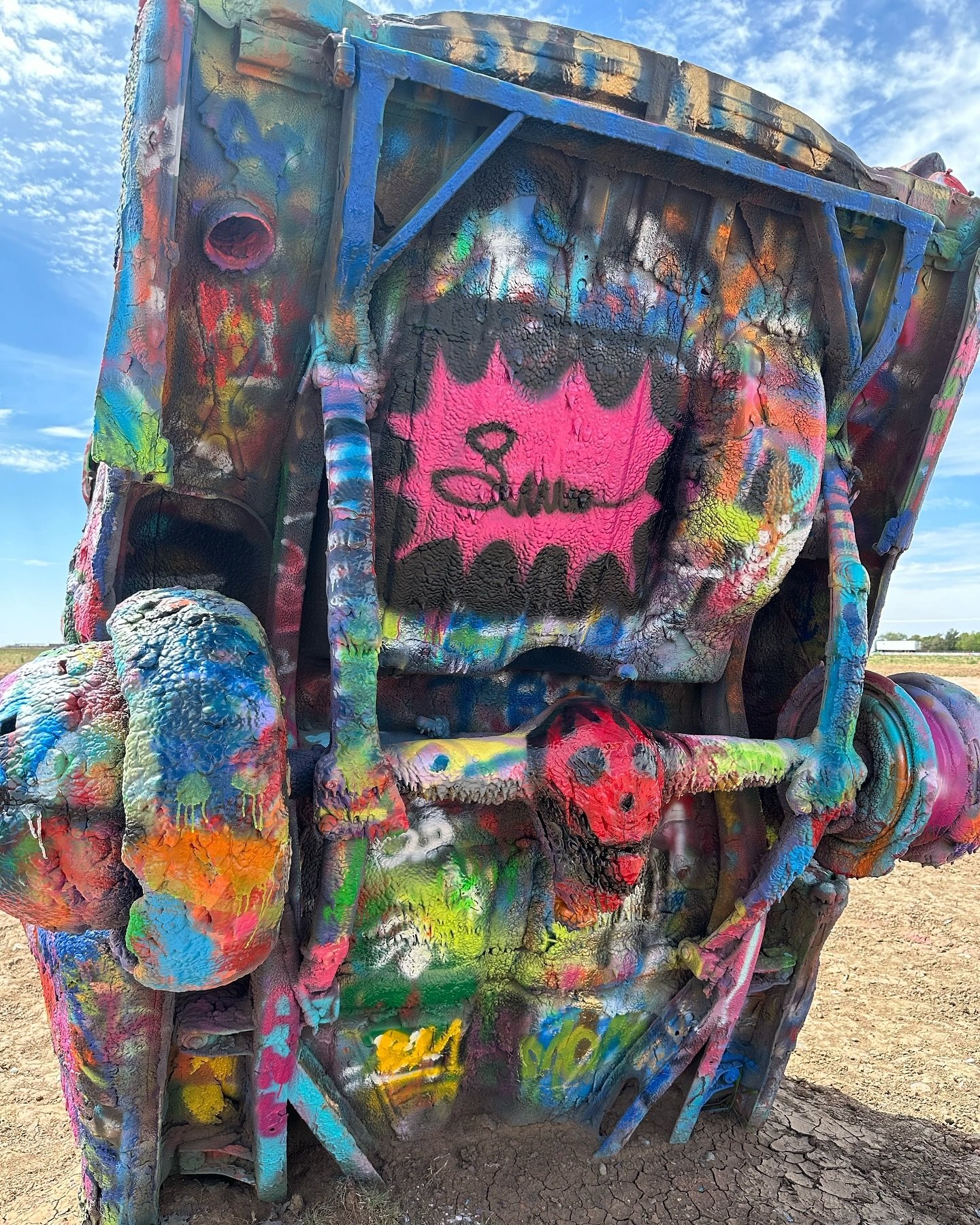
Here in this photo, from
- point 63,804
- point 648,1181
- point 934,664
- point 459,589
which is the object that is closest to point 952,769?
point 459,589

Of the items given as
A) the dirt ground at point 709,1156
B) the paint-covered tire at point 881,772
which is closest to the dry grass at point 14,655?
the dirt ground at point 709,1156

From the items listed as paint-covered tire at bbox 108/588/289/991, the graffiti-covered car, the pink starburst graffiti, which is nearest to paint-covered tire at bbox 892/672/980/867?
the graffiti-covered car

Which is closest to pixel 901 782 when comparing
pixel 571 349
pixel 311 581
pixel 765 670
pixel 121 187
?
pixel 765 670

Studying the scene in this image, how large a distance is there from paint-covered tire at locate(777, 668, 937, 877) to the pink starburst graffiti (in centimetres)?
78

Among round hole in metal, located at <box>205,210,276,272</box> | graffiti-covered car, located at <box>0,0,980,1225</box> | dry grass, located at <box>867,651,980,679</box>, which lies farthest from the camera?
dry grass, located at <box>867,651,980,679</box>

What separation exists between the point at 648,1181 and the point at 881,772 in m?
1.44

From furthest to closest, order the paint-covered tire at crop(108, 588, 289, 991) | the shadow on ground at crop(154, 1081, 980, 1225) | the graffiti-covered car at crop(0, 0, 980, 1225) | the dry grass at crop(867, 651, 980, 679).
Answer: the dry grass at crop(867, 651, 980, 679) → the shadow on ground at crop(154, 1081, 980, 1225) → the graffiti-covered car at crop(0, 0, 980, 1225) → the paint-covered tire at crop(108, 588, 289, 991)

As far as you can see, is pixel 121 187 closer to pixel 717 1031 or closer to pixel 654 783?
pixel 654 783

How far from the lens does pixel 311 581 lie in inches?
78.9

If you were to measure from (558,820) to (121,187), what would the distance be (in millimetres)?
1577

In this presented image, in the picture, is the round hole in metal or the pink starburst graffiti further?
the pink starburst graffiti

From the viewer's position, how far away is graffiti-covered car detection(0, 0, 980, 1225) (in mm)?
1495
